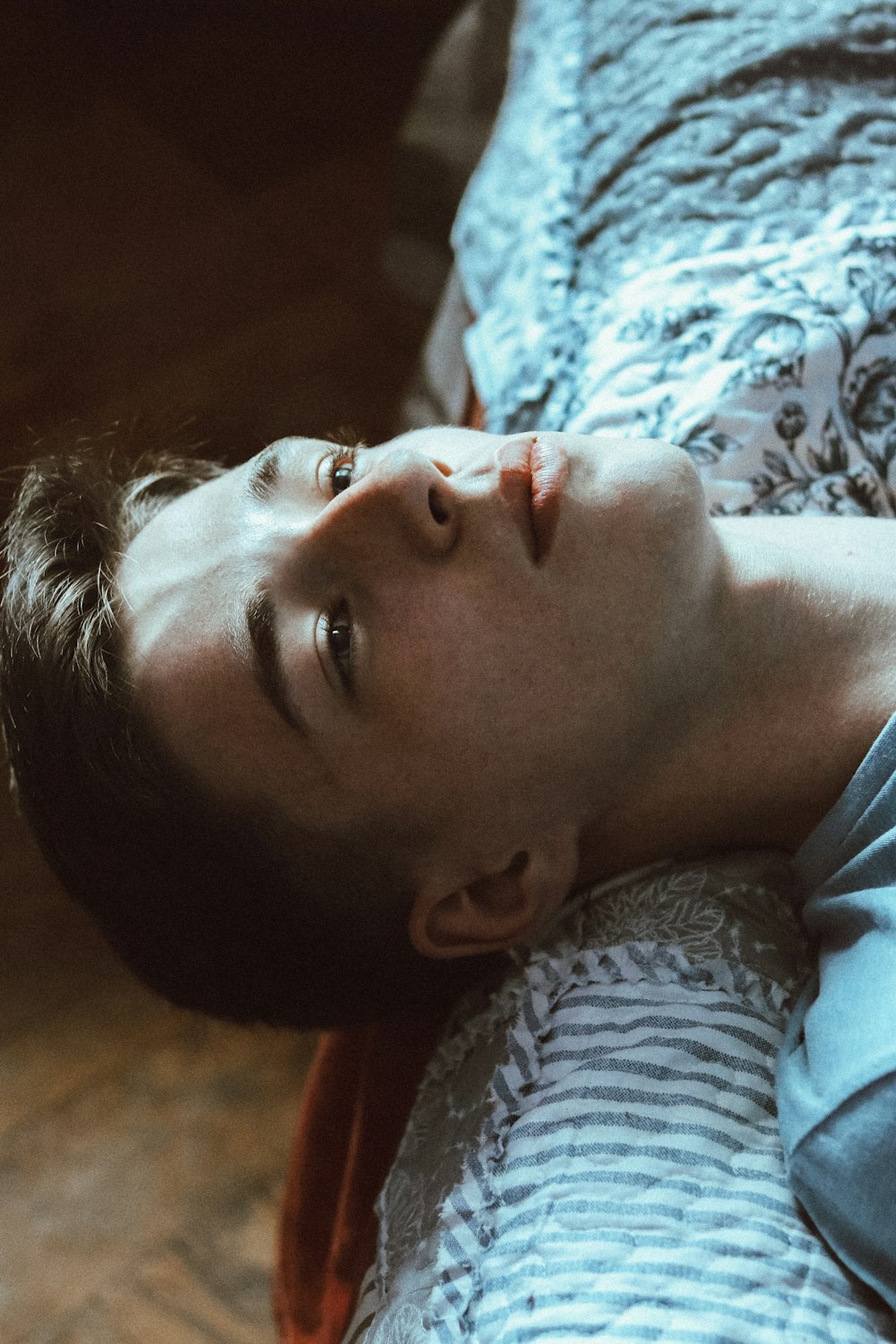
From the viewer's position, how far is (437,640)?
2.80 ft

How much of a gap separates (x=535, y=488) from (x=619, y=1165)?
0.49 m

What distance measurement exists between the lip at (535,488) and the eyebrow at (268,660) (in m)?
0.20

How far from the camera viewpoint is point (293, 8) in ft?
7.31

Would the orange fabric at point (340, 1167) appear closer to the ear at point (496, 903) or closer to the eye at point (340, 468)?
the ear at point (496, 903)

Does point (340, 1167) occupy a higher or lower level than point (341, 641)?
lower

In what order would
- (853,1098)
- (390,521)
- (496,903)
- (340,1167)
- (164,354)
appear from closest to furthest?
(853,1098) < (390,521) < (496,903) < (340,1167) < (164,354)

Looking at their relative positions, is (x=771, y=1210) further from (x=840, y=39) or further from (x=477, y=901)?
(x=840, y=39)

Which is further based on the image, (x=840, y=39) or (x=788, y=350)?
(x=840, y=39)

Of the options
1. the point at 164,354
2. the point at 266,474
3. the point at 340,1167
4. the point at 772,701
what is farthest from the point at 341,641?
the point at 164,354

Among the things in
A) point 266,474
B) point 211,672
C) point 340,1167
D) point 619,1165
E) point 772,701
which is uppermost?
point 266,474

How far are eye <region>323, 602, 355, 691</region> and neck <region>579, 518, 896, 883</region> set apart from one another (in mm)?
250

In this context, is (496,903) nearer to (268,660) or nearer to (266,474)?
(268,660)

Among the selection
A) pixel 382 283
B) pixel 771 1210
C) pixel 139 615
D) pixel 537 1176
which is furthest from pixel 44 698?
pixel 382 283

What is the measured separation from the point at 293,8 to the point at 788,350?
1569mm
